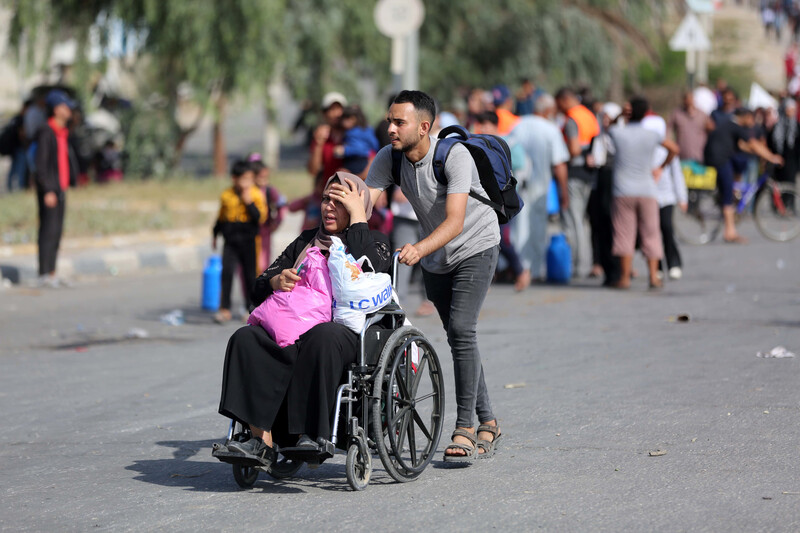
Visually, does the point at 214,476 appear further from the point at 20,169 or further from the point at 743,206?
the point at 20,169

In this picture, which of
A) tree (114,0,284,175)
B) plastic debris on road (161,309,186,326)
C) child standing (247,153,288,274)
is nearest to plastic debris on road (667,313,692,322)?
child standing (247,153,288,274)

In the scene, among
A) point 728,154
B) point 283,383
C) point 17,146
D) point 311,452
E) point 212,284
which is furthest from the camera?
point 17,146

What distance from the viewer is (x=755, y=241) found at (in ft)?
54.6

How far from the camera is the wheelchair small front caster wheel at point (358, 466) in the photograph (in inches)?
208

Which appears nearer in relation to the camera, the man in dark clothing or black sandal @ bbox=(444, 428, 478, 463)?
black sandal @ bbox=(444, 428, 478, 463)

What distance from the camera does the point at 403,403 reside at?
18.2 feet

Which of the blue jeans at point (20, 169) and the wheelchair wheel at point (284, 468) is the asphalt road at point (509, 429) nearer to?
the wheelchair wheel at point (284, 468)

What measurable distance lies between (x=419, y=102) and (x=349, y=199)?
0.60 m

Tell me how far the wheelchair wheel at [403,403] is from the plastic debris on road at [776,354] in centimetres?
356

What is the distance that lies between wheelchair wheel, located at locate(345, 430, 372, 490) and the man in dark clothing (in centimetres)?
879

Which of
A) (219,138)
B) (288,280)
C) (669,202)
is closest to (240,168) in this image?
(669,202)

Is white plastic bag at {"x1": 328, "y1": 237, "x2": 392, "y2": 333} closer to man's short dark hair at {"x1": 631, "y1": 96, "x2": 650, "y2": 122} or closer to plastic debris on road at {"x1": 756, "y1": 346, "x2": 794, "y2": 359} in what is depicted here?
plastic debris on road at {"x1": 756, "y1": 346, "x2": 794, "y2": 359}

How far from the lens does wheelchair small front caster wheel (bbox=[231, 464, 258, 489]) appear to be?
5504 mm

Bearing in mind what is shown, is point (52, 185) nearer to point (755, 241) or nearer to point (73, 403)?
point (73, 403)
